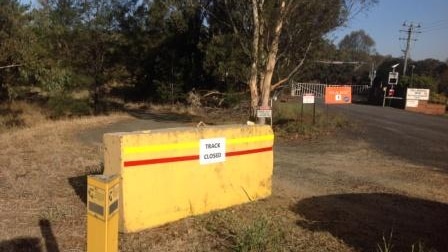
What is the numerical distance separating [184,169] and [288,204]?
1.96 metres

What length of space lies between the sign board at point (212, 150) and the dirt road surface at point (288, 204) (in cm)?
71

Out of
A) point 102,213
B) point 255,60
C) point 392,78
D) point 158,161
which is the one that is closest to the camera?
point 102,213

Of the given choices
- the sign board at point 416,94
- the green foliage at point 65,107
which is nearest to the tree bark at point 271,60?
the green foliage at point 65,107

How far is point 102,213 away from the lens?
12.6 ft

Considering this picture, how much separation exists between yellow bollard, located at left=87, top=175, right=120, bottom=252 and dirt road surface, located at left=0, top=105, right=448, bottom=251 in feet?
5.04

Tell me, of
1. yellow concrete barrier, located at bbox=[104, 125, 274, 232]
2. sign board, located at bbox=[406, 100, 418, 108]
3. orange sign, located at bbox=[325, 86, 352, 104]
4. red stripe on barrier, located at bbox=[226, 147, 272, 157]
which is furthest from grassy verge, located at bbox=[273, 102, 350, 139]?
sign board, located at bbox=[406, 100, 418, 108]

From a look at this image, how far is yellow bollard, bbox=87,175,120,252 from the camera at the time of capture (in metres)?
3.84

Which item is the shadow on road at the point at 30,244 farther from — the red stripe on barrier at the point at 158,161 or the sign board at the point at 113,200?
the sign board at the point at 113,200

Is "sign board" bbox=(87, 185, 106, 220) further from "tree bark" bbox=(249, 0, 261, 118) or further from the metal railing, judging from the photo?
the metal railing

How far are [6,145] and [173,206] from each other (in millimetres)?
7238

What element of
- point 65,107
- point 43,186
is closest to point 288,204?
point 43,186

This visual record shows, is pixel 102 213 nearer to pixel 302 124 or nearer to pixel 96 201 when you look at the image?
pixel 96 201

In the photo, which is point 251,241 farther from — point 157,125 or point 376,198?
point 157,125

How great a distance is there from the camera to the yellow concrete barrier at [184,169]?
607 centimetres
